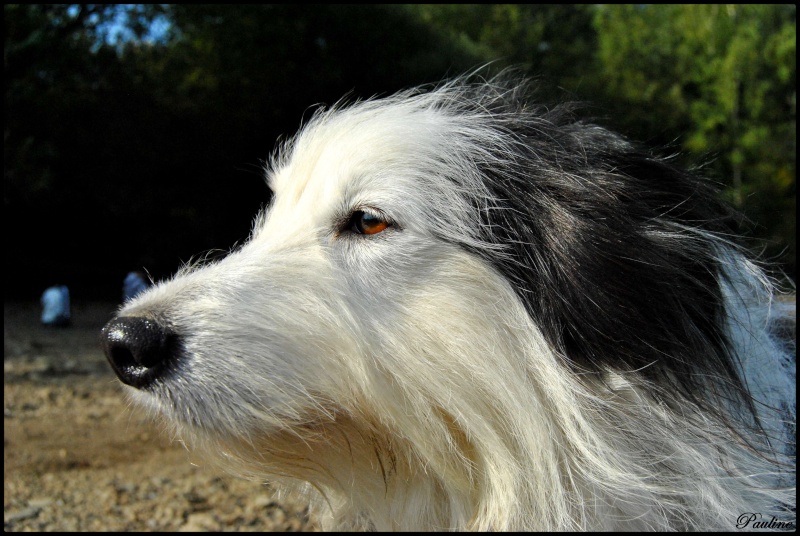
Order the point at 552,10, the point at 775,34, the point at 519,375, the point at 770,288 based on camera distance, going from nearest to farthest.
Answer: the point at 519,375
the point at 770,288
the point at 775,34
the point at 552,10

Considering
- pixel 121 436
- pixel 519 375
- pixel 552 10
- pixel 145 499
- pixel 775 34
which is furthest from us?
pixel 552 10

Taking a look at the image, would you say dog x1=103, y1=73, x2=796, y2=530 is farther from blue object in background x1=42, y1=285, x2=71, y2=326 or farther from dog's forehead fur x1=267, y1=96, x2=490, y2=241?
blue object in background x1=42, y1=285, x2=71, y2=326

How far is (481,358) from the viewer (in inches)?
80.6

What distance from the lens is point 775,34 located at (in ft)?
57.4

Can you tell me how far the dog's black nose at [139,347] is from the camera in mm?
1919

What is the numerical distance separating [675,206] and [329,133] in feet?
4.22

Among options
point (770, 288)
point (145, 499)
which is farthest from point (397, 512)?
point (145, 499)

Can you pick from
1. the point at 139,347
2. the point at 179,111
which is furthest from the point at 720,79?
the point at 139,347

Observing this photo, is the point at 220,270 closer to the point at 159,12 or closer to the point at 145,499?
the point at 145,499

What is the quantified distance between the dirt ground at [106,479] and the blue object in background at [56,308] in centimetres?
487

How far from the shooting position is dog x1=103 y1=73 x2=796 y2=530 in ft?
6.50

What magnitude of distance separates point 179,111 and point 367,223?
590 inches

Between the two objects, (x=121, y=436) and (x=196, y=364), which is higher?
(x=196, y=364)

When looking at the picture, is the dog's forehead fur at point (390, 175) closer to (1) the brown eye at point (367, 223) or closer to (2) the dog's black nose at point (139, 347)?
(1) the brown eye at point (367, 223)
